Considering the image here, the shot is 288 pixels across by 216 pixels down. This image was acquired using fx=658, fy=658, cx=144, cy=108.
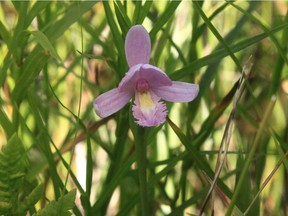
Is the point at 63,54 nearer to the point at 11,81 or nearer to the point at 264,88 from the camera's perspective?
the point at 11,81

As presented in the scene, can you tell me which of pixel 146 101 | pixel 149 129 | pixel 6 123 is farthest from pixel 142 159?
pixel 6 123

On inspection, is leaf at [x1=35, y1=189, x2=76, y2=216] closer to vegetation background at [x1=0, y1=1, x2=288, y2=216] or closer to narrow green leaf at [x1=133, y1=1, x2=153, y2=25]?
vegetation background at [x1=0, y1=1, x2=288, y2=216]

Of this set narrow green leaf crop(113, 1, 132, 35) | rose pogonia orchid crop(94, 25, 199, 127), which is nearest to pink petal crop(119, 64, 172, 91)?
rose pogonia orchid crop(94, 25, 199, 127)

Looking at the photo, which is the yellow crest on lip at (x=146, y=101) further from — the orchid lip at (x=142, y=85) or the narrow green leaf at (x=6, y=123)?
the narrow green leaf at (x=6, y=123)

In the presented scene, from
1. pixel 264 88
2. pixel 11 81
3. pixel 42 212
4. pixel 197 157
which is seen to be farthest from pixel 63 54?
pixel 42 212

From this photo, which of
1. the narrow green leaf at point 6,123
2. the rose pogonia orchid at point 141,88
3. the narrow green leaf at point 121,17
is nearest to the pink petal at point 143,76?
the rose pogonia orchid at point 141,88
